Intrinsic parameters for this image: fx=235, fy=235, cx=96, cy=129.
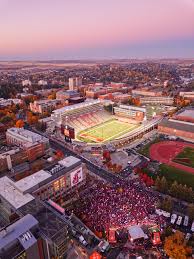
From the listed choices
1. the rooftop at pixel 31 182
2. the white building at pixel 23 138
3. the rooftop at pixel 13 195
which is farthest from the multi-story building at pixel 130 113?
the rooftop at pixel 13 195

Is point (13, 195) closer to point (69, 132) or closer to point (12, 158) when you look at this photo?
point (12, 158)

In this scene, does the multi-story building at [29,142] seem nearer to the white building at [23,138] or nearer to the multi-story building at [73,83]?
the white building at [23,138]

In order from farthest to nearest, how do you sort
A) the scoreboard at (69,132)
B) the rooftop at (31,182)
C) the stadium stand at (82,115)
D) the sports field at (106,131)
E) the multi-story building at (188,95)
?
the multi-story building at (188,95), the stadium stand at (82,115), the sports field at (106,131), the scoreboard at (69,132), the rooftop at (31,182)

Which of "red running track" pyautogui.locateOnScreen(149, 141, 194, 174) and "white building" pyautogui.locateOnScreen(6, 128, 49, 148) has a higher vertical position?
"white building" pyautogui.locateOnScreen(6, 128, 49, 148)

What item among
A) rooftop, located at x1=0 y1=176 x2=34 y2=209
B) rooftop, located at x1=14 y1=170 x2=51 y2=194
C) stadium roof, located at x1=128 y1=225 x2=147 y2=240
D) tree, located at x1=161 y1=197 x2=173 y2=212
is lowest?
stadium roof, located at x1=128 y1=225 x2=147 y2=240

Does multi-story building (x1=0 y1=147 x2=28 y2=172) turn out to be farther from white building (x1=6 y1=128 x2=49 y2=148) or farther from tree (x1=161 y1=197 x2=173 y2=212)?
tree (x1=161 y1=197 x2=173 y2=212)

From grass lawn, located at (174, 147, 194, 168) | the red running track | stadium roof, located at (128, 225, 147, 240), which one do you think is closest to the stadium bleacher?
the red running track
